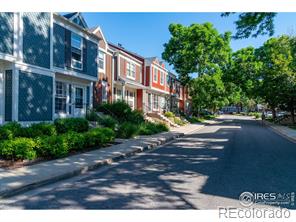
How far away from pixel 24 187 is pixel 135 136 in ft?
33.0

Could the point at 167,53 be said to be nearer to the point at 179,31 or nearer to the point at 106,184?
the point at 179,31

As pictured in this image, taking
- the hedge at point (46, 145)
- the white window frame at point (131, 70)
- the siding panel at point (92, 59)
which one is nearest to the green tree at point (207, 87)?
the white window frame at point (131, 70)

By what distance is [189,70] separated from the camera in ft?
128

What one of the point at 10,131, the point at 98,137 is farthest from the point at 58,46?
the point at 10,131

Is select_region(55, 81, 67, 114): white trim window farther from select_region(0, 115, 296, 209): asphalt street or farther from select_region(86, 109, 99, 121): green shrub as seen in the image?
select_region(0, 115, 296, 209): asphalt street

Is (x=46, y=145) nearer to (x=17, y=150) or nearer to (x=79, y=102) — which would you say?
(x=17, y=150)

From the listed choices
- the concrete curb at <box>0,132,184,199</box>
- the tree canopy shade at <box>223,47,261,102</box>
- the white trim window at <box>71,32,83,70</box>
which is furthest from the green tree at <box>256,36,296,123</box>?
the concrete curb at <box>0,132,184,199</box>

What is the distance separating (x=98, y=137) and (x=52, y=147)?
2.81 metres

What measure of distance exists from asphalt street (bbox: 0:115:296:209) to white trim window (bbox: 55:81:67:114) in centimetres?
767

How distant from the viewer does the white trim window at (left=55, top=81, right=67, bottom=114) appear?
15.2 m

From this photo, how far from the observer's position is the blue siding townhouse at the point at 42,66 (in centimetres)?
1152

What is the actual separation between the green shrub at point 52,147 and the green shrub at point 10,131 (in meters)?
1.49

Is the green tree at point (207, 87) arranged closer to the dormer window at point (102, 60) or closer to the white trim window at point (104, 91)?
the white trim window at point (104, 91)

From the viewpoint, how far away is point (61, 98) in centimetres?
1545
